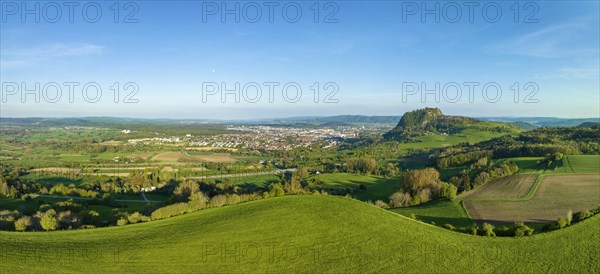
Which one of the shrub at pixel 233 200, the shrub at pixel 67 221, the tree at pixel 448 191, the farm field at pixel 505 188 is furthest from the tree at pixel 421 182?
the shrub at pixel 67 221

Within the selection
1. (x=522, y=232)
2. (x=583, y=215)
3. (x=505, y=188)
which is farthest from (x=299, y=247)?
(x=505, y=188)

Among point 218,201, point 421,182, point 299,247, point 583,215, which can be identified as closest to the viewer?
point 299,247

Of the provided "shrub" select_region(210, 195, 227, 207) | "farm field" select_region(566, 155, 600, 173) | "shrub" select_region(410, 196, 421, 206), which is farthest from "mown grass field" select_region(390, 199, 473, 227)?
"farm field" select_region(566, 155, 600, 173)

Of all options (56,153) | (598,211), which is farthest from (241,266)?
(56,153)

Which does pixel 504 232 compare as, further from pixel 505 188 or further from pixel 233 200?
pixel 505 188

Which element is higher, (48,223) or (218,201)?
(218,201)

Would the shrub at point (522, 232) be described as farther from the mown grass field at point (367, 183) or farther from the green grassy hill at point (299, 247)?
the mown grass field at point (367, 183)

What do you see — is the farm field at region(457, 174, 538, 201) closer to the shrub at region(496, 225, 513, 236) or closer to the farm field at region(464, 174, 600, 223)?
the farm field at region(464, 174, 600, 223)
